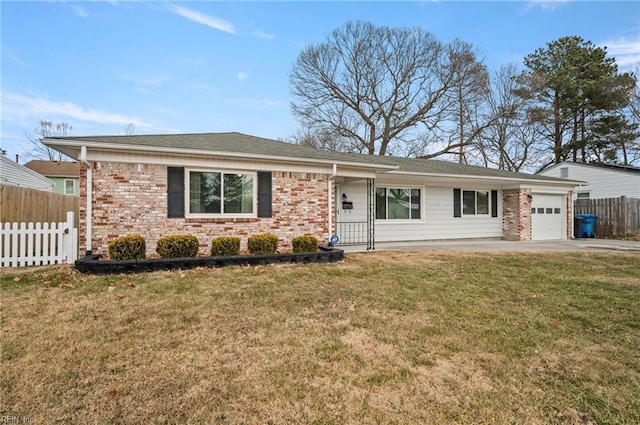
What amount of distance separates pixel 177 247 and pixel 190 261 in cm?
51

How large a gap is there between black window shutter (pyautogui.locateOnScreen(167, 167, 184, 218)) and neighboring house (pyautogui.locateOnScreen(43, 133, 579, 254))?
0.07ft

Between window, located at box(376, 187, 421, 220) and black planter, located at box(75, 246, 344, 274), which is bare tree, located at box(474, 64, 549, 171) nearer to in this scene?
window, located at box(376, 187, 421, 220)

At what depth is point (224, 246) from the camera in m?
7.66

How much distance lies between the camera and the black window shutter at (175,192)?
804 centimetres

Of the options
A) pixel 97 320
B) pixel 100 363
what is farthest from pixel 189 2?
pixel 100 363

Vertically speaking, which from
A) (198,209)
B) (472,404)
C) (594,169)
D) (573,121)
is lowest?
(472,404)

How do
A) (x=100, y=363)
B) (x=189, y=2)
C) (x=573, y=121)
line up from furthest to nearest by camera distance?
(x=573, y=121) → (x=189, y=2) → (x=100, y=363)

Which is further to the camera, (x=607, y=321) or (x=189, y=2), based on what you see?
(x=189, y=2)

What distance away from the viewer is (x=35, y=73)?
44.9ft

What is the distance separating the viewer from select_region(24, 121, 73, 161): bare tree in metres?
29.3

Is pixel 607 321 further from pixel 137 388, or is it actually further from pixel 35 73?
pixel 35 73

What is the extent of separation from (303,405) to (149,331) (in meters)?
2.15

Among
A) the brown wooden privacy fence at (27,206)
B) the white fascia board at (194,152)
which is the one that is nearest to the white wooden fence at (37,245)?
the brown wooden privacy fence at (27,206)

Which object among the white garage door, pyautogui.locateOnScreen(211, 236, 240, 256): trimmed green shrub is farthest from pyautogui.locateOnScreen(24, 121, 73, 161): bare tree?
the white garage door
